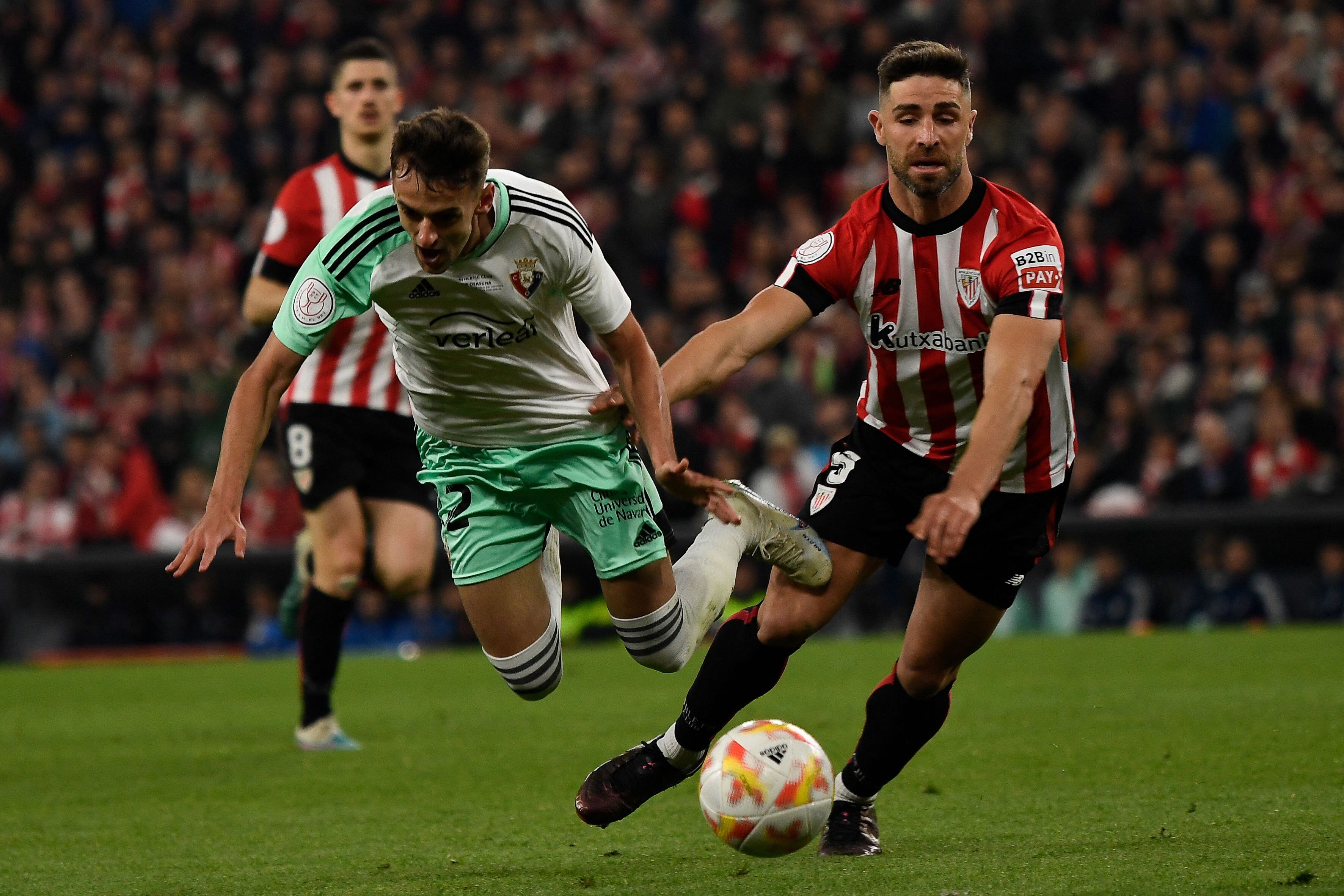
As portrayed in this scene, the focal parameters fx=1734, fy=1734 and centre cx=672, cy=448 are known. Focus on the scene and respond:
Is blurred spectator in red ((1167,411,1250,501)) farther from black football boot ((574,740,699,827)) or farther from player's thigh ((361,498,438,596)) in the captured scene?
black football boot ((574,740,699,827))

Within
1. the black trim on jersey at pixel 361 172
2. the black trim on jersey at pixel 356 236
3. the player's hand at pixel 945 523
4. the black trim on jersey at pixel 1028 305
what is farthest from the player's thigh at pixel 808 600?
the black trim on jersey at pixel 361 172

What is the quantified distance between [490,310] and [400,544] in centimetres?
264

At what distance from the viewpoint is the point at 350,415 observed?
23.7 ft

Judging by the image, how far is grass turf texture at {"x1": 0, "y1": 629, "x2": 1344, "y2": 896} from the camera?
14.6 ft

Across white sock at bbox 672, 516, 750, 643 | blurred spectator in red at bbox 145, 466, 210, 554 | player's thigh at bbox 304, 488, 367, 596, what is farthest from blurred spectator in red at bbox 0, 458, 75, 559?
white sock at bbox 672, 516, 750, 643

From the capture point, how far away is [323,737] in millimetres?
7285

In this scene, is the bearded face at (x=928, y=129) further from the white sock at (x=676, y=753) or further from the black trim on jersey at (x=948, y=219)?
the white sock at (x=676, y=753)

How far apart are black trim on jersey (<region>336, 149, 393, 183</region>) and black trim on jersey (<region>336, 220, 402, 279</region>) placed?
9.19 feet

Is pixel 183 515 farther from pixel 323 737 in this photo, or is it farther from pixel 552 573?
pixel 552 573

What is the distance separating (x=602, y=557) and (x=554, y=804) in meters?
1.05

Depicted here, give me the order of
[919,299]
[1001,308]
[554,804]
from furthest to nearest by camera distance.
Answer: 1. [554,804]
2. [919,299]
3. [1001,308]

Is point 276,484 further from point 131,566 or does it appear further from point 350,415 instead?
point 350,415

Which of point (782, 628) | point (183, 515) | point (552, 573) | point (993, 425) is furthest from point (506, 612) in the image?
point (183, 515)

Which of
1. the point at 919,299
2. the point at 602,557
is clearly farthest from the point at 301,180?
the point at 919,299
